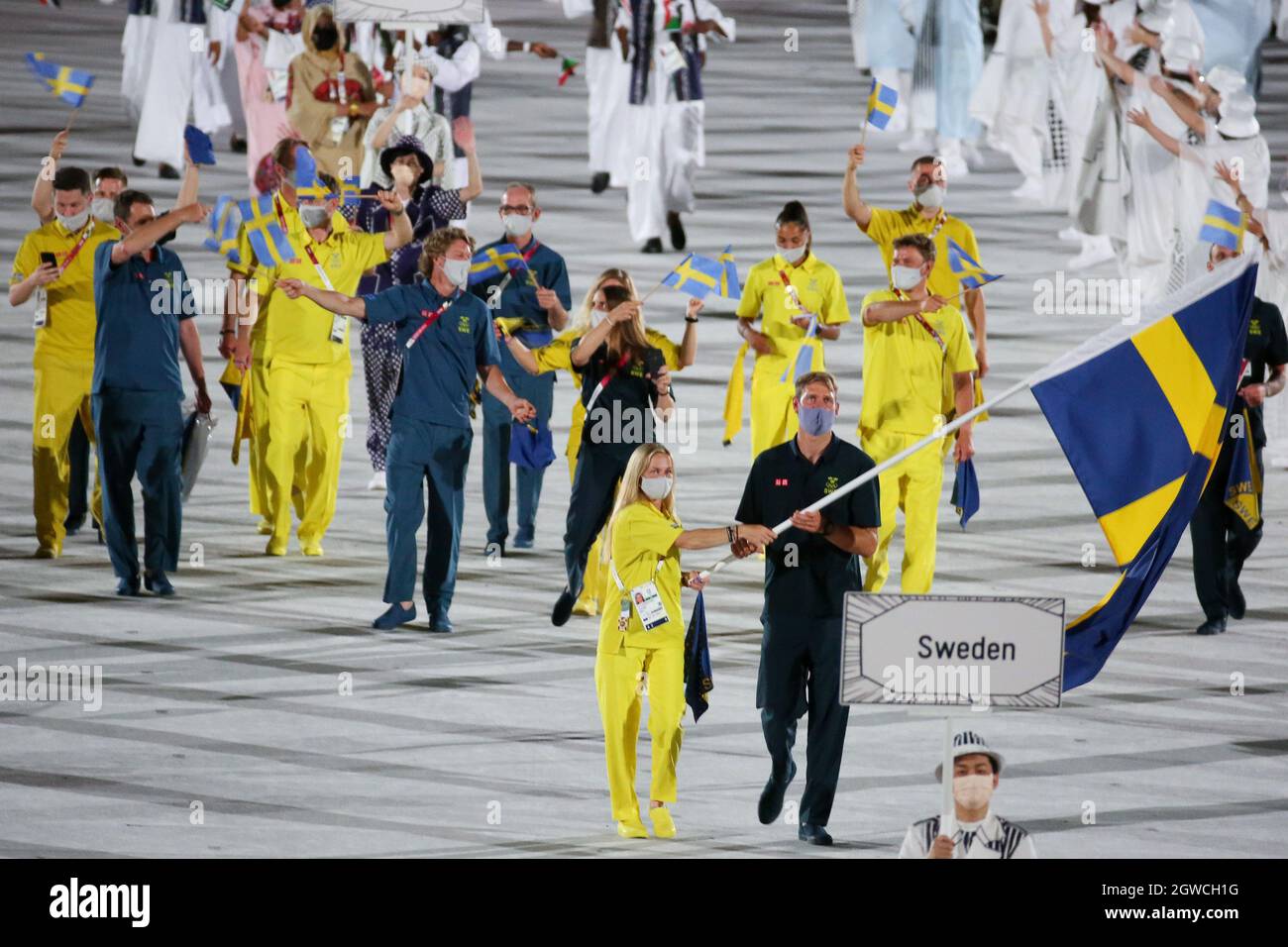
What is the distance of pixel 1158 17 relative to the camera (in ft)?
66.4

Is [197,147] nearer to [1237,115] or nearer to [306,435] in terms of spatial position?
[306,435]

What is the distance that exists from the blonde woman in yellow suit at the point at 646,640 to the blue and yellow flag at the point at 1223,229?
459 cm

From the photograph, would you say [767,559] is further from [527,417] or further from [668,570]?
[527,417]

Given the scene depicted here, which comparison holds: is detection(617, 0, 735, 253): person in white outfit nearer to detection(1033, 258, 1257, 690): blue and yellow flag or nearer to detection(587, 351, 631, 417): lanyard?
detection(587, 351, 631, 417): lanyard

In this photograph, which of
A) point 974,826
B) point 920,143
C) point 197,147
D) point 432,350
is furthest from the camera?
point 920,143

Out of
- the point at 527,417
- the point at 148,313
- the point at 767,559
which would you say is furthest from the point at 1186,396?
the point at 148,313

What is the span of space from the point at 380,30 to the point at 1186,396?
1333 cm

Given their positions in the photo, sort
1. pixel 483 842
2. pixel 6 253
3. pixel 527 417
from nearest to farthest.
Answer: pixel 483 842, pixel 527 417, pixel 6 253

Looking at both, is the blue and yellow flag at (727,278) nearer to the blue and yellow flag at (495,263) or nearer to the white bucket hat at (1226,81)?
the blue and yellow flag at (495,263)

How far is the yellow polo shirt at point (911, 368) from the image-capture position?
565 inches

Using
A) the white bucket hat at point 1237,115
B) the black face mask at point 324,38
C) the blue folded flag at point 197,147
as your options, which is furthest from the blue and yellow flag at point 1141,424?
the black face mask at point 324,38

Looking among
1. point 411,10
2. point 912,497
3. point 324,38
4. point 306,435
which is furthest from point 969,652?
point 324,38

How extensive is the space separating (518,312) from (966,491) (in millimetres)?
2568
